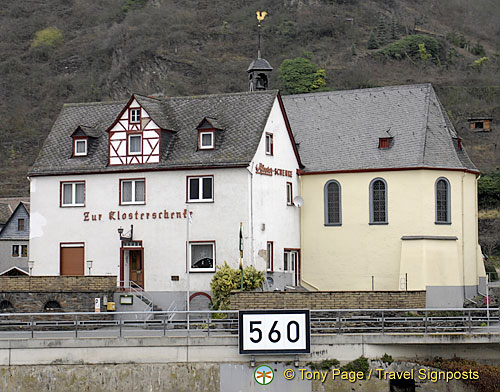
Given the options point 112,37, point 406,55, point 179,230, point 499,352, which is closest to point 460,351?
point 499,352

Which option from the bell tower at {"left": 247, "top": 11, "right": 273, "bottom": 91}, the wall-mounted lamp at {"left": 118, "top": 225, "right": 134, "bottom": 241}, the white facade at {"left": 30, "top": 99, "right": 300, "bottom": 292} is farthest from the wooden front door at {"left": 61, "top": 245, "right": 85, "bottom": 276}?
the bell tower at {"left": 247, "top": 11, "right": 273, "bottom": 91}

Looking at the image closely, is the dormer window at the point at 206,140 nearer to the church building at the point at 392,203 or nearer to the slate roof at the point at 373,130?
the church building at the point at 392,203

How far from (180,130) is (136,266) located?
6026 millimetres

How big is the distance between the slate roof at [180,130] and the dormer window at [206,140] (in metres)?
0.25

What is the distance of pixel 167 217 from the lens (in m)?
42.1

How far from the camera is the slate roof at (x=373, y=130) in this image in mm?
44438

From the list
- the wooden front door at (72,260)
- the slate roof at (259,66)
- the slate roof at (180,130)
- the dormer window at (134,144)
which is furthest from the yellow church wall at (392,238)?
the wooden front door at (72,260)

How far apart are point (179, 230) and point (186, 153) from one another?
3236mm

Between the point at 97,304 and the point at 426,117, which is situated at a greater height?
the point at 426,117

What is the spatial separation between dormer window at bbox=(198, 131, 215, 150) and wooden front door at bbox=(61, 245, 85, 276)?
6.64 m

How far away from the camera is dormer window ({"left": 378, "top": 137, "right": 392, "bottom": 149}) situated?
148ft

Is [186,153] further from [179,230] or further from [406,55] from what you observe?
[406,55]

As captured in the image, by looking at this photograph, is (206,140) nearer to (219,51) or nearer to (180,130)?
(180,130)

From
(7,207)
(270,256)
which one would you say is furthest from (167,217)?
(7,207)
